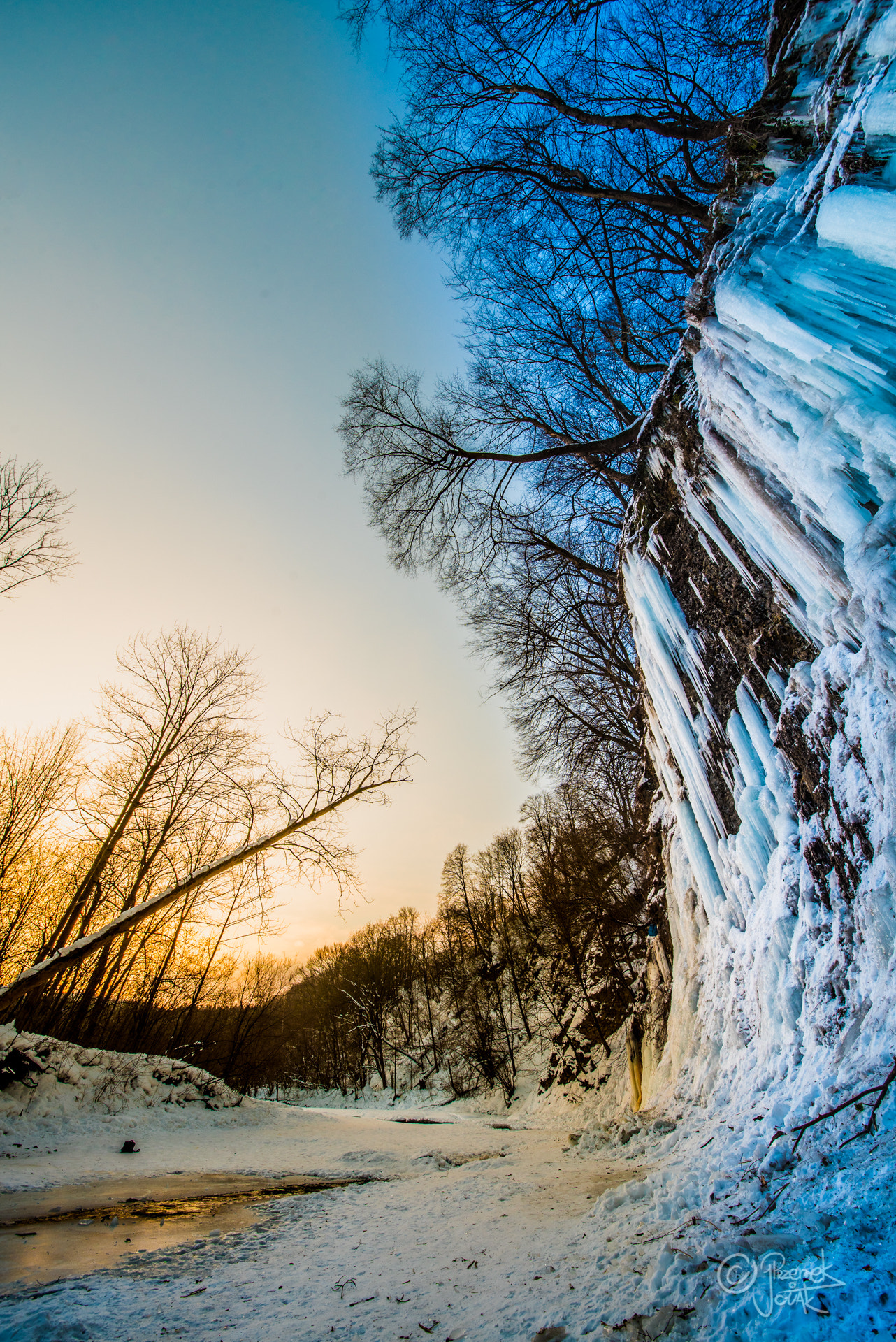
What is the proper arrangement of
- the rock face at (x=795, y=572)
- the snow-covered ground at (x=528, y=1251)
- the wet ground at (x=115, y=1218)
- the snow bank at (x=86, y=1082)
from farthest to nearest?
the snow bank at (x=86, y=1082) < the wet ground at (x=115, y=1218) < the rock face at (x=795, y=572) < the snow-covered ground at (x=528, y=1251)

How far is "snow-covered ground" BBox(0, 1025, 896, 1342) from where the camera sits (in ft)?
4.68

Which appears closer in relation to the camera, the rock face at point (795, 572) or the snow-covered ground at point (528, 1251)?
the snow-covered ground at point (528, 1251)

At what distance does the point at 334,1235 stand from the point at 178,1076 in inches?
356

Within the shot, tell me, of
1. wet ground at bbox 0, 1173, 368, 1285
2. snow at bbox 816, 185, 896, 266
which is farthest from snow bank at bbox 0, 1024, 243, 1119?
snow at bbox 816, 185, 896, 266

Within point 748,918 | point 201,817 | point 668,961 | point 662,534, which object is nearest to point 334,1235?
point 748,918

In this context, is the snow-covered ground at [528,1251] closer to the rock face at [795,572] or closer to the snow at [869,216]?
the rock face at [795,572]

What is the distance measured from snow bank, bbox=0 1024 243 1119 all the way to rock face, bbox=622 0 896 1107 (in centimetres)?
886

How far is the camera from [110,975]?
37.8ft
